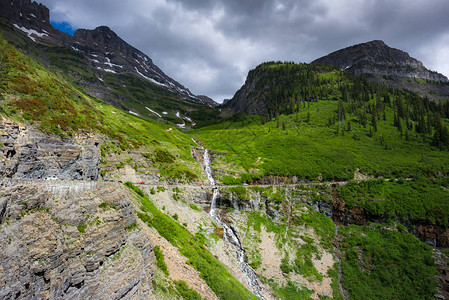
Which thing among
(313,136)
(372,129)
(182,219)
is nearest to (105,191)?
(182,219)

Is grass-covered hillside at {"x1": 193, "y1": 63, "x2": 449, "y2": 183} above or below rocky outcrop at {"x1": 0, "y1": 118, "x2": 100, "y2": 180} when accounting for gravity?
above

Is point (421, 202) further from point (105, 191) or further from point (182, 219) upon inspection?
point (105, 191)

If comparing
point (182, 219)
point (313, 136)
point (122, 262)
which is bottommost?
point (182, 219)

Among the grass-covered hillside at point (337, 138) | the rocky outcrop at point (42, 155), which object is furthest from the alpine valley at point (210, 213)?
the grass-covered hillside at point (337, 138)

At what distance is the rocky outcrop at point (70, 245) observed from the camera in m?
11.7

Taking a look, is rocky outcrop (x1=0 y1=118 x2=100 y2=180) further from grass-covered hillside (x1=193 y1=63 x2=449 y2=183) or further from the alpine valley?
A: grass-covered hillside (x1=193 y1=63 x2=449 y2=183)

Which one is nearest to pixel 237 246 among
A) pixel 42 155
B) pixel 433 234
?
pixel 42 155

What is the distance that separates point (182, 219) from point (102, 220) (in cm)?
2520

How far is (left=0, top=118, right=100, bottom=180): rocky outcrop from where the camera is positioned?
2431 cm

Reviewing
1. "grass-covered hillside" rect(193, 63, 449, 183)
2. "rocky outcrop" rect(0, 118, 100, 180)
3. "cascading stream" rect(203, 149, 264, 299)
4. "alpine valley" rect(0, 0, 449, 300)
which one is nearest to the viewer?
"alpine valley" rect(0, 0, 449, 300)

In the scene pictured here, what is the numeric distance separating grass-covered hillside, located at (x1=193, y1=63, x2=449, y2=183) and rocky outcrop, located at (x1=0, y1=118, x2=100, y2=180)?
39.5 metres

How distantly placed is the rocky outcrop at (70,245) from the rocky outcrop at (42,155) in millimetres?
11766

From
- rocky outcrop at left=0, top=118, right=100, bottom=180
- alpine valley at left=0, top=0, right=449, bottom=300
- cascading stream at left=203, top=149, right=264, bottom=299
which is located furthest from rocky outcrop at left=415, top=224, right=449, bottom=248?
rocky outcrop at left=0, top=118, right=100, bottom=180

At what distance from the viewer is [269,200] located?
5550cm
